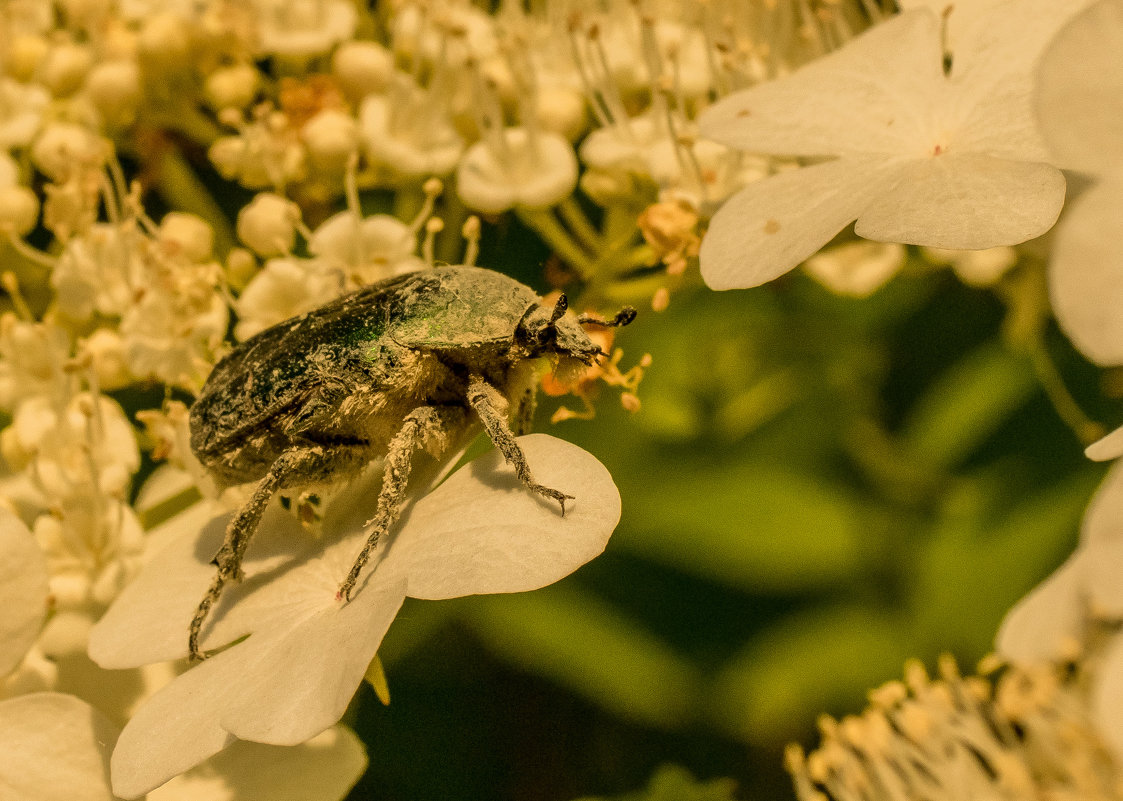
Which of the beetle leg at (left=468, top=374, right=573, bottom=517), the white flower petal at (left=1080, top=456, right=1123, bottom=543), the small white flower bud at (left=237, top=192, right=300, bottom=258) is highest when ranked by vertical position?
the small white flower bud at (left=237, top=192, right=300, bottom=258)

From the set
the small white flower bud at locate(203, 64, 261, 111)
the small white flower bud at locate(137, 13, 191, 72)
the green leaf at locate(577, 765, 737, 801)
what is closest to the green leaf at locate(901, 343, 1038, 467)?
the green leaf at locate(577, 765, 737, 801)

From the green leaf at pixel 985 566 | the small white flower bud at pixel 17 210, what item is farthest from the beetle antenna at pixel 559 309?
the green leaf at pixel 985 566

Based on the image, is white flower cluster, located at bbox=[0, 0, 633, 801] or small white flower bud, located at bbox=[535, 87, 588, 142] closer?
white flower cluster, located at bbox=[0, 0, 633, 801]

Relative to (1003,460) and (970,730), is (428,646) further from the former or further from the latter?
(1003,460)

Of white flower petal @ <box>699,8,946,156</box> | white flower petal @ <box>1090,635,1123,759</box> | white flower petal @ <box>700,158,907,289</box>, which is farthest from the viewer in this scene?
white flower petal @ <box>699,8,946,156</box>

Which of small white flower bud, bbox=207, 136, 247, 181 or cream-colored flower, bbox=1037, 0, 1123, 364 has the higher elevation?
small white flower bud, bbox=207, 136, 247, 181

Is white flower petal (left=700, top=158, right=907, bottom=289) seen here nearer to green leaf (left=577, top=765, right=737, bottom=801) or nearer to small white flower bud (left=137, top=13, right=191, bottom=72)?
green leaf (left=577, top=765, right=737, bottom=801)
